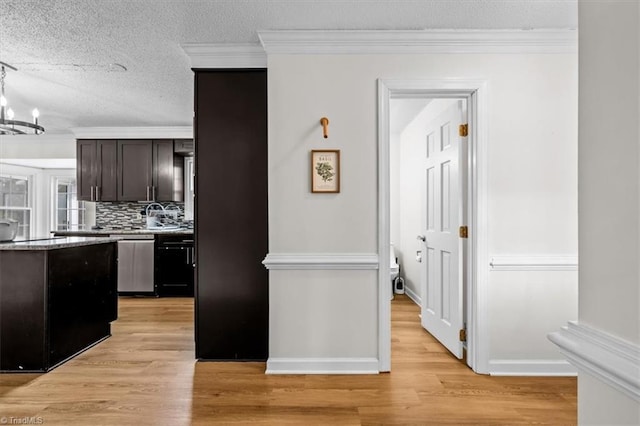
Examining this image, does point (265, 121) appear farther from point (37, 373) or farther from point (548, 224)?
point (37, 373)

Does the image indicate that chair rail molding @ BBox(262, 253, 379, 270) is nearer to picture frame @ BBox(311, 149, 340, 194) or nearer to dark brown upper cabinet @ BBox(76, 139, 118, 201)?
picture frame @ BBox(311, 149, 340, 194)

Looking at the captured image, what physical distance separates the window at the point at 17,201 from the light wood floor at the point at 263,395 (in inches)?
168

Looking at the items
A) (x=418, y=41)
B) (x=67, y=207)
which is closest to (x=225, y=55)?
(x=418, y=41)

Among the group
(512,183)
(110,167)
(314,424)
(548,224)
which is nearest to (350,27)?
(512,183)

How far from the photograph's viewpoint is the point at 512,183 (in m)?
2.57

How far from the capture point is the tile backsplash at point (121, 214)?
18.7ft

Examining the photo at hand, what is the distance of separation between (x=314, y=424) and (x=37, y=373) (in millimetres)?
2098

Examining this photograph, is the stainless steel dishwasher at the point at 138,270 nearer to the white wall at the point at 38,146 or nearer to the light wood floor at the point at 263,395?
the white wall at the point at 38,146

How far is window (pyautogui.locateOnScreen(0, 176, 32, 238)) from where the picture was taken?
5.69 m

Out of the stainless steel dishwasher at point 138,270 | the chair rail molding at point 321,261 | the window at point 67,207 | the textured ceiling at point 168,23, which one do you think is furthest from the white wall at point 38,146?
the chair rail molding at point 321,261

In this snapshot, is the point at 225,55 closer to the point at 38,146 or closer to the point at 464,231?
the point at 464,231

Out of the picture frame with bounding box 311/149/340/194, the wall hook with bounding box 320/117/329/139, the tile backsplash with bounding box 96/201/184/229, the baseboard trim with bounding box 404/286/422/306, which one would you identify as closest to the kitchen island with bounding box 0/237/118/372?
the picture frame with bounding box 311/149/340/194

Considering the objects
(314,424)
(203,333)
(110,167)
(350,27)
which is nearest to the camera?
(314,424)

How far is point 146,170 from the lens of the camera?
5305 millimetres
